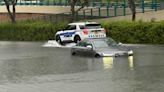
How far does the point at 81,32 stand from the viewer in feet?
131

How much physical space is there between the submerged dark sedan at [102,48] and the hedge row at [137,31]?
415 inches

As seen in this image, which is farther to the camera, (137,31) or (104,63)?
(137,31)

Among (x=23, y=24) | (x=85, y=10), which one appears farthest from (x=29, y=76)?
(x=85, y=10)

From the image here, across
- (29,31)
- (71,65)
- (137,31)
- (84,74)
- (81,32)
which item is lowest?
(29,31)

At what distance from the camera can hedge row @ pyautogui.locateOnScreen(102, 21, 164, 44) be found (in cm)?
3972

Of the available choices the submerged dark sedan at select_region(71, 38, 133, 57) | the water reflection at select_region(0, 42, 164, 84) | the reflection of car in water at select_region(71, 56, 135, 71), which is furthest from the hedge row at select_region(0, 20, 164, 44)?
the reflection of car in water at select_region(71, 56, 135, 71)

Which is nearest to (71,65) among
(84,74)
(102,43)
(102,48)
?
(84,74)

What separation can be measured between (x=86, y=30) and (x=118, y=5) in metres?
18.7

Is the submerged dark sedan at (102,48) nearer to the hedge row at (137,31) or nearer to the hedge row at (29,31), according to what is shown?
the hedge row at (137,31)

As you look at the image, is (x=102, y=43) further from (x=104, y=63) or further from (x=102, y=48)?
(x=104, y=63)

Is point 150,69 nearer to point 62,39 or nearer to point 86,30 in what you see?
point 86,30

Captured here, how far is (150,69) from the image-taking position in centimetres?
2172

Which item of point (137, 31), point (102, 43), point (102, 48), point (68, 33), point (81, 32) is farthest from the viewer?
point (68, 33)

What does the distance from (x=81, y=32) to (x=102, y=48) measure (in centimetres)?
1085
